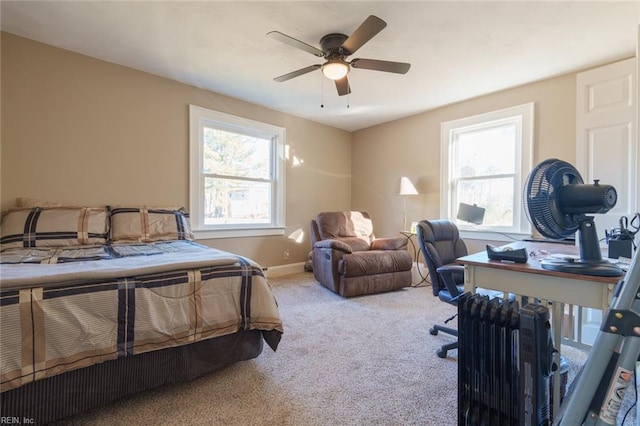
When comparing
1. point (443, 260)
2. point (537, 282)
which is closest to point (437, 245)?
point (443, 260)

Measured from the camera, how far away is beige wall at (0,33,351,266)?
8.31 ft

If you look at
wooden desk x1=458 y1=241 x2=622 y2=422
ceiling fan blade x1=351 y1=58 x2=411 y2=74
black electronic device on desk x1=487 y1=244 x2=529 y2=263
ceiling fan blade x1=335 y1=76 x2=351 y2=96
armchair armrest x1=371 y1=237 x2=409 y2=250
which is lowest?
armchair armrest x1=371 y1=237 x2=409 y2=250

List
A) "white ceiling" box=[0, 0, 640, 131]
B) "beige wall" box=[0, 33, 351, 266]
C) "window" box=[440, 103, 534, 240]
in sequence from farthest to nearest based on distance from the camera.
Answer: "window" box=[440, 103, 534, 240], "beige wall" box=[0, 33, 351, 266], "white ceiling" box=[0, 0, 640, 131]

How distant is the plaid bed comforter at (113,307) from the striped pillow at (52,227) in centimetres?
31

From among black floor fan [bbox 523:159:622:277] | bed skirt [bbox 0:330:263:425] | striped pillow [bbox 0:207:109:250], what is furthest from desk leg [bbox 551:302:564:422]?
striped pillow [bbox 0:207:109:250]

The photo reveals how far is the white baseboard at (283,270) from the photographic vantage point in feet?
13.9

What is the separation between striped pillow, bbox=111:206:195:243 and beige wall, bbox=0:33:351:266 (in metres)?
0.35

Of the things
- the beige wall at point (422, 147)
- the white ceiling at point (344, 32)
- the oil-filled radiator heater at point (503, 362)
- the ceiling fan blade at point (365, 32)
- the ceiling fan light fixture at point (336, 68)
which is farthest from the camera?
the beige wall at point (422, 147)

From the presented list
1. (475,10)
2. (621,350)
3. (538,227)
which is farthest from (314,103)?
(621,350)

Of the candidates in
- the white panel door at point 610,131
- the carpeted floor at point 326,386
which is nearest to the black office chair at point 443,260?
the carpeted floor at point 326,386

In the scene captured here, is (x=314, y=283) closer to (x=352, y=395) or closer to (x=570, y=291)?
(x=352, y=395)

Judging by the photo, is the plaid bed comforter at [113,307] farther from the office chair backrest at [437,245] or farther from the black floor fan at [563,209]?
the black floor fan at [563,209]

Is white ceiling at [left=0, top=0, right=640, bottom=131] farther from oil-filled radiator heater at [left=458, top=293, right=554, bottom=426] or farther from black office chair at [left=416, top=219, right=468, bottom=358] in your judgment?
oil-filled radiator heater at [left=458, top=293, right=554, bottom=426]

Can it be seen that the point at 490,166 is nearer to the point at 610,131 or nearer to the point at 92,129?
the point at 610,131
